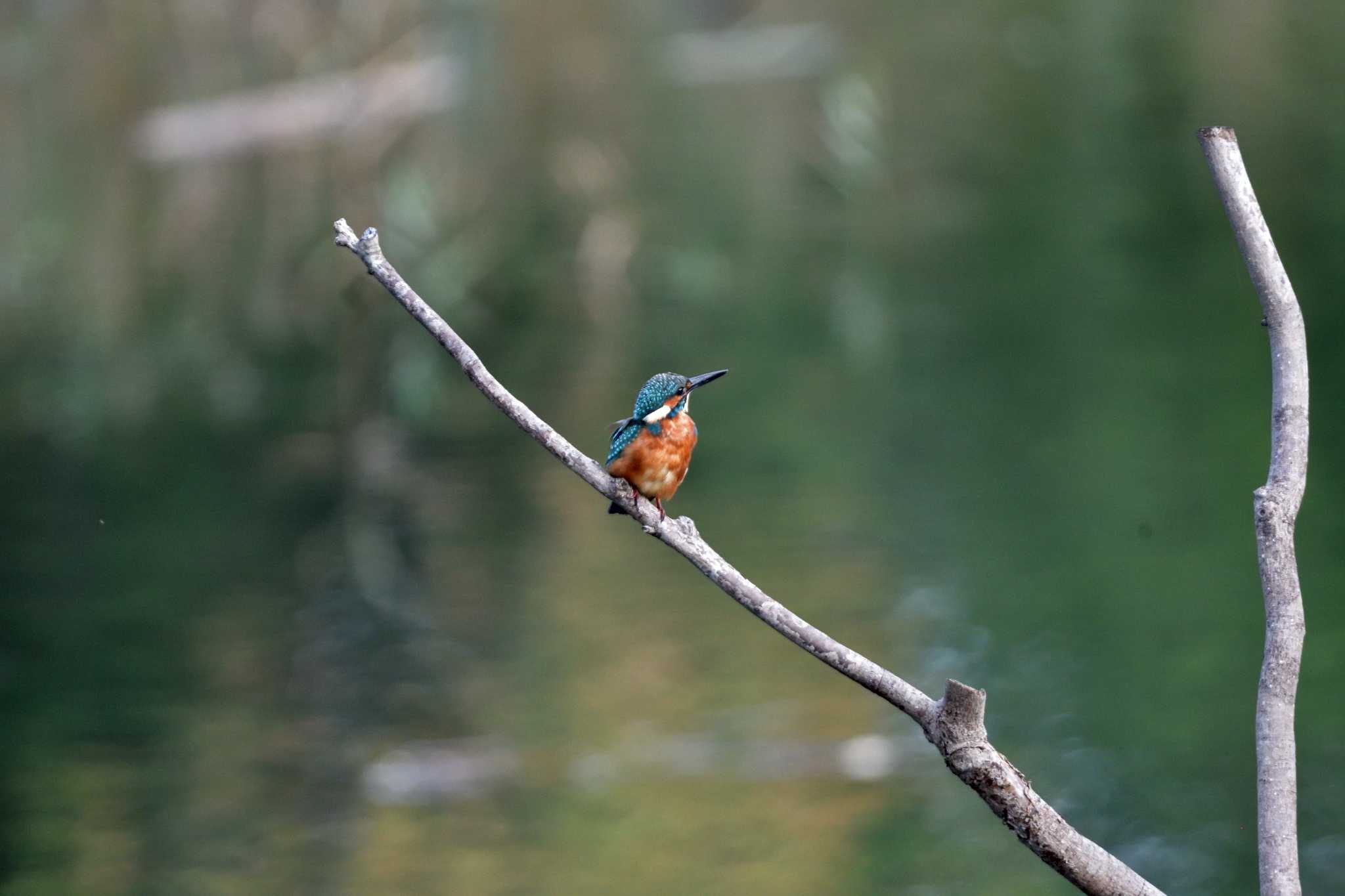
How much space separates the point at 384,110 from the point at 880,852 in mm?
13464

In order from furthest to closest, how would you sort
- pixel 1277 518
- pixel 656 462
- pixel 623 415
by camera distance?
pixel 623 415 → pixel 656 462 → pixel 1277 518

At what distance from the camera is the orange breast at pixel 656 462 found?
287cm

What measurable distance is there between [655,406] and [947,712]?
87 centimetres

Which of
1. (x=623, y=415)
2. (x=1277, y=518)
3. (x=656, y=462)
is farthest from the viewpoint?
(x=623, y=415)

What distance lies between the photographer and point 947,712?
2.28 m

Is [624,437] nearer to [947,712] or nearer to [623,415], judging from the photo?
[947,712]

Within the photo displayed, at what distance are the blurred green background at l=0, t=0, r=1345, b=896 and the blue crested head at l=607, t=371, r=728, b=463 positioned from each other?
5365 mm

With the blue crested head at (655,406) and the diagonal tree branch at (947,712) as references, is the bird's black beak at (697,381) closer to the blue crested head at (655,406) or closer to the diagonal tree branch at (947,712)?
the blue crested head at (655,406)

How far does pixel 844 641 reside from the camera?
369 inches

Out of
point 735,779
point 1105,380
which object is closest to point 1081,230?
point 1105,380

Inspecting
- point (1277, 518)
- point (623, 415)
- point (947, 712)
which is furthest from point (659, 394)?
point (623, 415)

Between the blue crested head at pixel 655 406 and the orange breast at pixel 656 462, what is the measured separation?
0.04 feet

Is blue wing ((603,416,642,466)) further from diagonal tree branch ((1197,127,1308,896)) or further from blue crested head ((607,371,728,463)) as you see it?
diagonal tree branch ((1197,127,1308,896))

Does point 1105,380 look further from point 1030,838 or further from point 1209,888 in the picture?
point 1030,838
